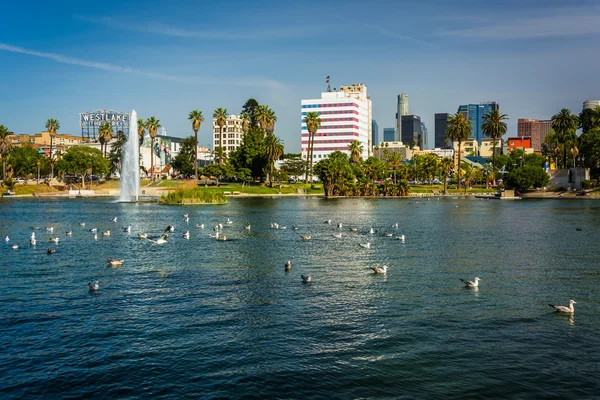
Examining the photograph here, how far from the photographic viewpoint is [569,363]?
22125 mm

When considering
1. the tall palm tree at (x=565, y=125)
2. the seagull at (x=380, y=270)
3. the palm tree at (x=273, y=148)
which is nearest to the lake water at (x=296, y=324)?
the seagull at (x=380, y=270)

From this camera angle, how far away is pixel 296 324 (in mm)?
26531

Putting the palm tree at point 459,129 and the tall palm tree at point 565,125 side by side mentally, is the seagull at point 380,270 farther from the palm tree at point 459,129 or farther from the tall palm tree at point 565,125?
the tall palm tree at point 565,125

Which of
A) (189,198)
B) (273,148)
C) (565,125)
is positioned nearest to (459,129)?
(565,125)

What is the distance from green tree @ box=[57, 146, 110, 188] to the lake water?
132 meters

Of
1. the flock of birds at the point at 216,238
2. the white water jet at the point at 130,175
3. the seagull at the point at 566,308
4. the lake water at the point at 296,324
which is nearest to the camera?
the lake water at the point at 296,324

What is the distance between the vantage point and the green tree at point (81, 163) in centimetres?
17525

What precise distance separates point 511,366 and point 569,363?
2.53 m

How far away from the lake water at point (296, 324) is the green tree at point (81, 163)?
433 ft

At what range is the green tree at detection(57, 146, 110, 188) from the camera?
175 meters

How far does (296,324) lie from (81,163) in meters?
165

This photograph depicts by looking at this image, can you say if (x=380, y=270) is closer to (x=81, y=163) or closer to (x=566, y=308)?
(x=566, y=308)

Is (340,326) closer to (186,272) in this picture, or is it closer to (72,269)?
(186,272)

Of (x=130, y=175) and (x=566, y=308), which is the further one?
(x=130, y=175)
